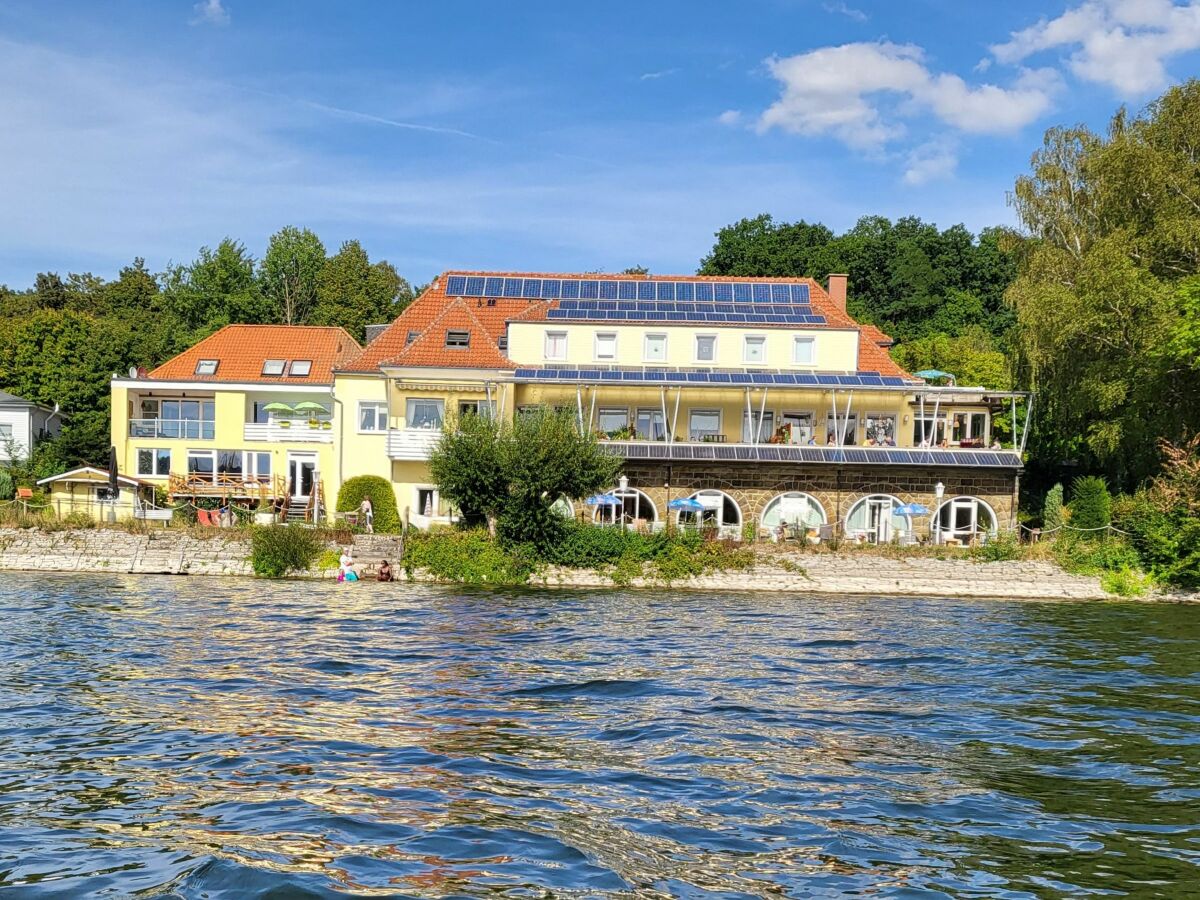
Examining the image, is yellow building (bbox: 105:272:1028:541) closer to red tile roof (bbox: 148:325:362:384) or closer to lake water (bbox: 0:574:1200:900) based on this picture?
red tile roof (bbox: 148:325:362:384)

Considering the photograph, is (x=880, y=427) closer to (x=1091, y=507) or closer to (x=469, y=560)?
(x=1091, y=507)

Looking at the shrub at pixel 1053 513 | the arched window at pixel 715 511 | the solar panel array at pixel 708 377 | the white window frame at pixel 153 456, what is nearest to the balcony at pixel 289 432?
the white window frame at pixel 153 456

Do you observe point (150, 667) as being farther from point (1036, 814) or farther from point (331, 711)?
point (1036, 814)

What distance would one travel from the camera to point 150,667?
70.6 feet

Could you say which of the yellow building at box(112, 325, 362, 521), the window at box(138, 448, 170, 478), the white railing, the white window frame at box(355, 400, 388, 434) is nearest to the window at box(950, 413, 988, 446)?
the white railing

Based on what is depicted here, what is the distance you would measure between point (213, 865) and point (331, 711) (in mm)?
7391

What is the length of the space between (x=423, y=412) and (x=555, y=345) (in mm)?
6471

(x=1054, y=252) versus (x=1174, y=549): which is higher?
(x=1054, y=252)

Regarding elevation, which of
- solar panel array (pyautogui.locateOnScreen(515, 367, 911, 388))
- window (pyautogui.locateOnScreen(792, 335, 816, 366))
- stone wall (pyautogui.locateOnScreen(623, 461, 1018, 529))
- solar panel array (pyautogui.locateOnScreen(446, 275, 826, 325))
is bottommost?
stone wall (pyautogui.locateOnScreen(623, 461, 1018, 529))

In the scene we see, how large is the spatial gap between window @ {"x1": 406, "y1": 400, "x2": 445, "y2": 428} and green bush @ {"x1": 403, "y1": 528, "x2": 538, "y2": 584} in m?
8.45

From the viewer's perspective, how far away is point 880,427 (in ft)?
159

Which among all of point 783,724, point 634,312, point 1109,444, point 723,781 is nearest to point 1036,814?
point 723,781

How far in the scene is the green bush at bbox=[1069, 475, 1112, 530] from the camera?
42.6m

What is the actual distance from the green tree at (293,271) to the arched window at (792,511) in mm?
46372
